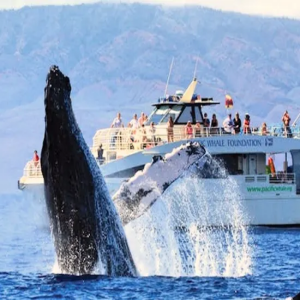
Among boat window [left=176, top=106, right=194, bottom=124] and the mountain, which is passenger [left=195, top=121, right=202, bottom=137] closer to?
boat window [left=176, top=106, right=194, bottom=124]

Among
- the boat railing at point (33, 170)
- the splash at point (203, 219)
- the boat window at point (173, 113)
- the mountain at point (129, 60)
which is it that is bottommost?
the splash at point (203, 219)

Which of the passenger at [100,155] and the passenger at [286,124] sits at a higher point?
the passenger at [286,124]

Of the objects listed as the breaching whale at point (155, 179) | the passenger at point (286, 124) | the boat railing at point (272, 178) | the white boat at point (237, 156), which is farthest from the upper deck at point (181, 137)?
the breaching whale at point (155, 179)

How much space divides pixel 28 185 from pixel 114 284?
1148 inches

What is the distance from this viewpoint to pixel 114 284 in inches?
592

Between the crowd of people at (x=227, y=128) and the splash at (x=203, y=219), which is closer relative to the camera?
the splash at (x=203, y=219)

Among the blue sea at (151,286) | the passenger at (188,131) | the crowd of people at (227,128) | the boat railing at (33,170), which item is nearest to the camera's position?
the blue sea at (151,286)

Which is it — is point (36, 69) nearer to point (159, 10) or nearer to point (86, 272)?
point (159, 10)

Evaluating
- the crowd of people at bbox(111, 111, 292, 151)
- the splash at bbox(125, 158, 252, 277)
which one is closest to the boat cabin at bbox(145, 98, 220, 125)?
the crowd of people at bbox(111, 111, 292, 151)

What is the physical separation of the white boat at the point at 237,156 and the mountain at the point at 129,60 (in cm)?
9230

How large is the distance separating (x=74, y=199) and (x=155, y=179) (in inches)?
52.0

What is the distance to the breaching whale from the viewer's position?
15.2 meters

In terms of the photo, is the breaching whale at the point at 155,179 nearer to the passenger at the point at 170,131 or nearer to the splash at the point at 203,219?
the splash at the point at 203,219

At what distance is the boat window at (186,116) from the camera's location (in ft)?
137
